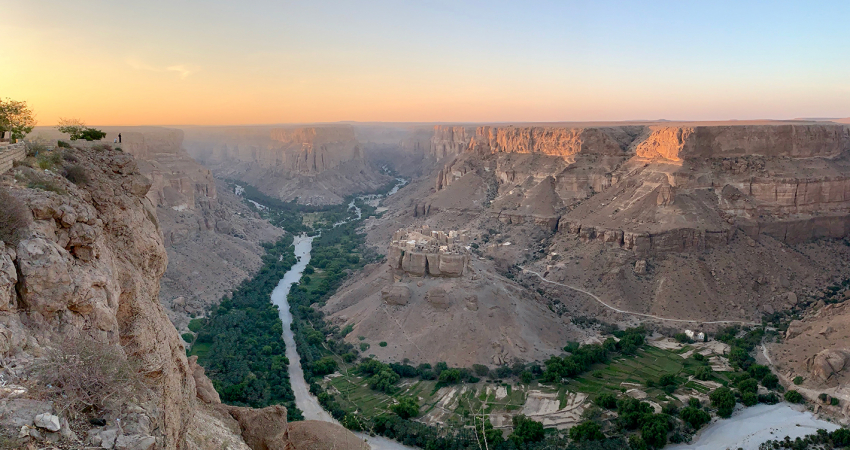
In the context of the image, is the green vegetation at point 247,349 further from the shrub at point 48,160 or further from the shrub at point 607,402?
the shrub at point 48,160

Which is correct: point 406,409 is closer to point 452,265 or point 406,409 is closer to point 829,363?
point 452,265

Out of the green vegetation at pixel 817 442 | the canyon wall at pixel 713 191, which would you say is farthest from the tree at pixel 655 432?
the canyon wall at pixel 713 191

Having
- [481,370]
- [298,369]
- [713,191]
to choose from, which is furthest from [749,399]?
[298,369]

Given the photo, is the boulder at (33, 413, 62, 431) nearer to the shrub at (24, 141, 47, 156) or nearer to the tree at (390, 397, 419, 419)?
the shrub at (24, 141, 47, 156)

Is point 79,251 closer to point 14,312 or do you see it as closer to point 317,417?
point 14,312

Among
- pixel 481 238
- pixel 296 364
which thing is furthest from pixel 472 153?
pixel 296 364

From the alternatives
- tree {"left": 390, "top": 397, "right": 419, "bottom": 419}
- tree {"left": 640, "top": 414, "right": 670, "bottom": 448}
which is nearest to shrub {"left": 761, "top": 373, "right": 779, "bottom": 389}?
tree {"left": 640, "top": 414, "right": 670, "bottom": 448}
